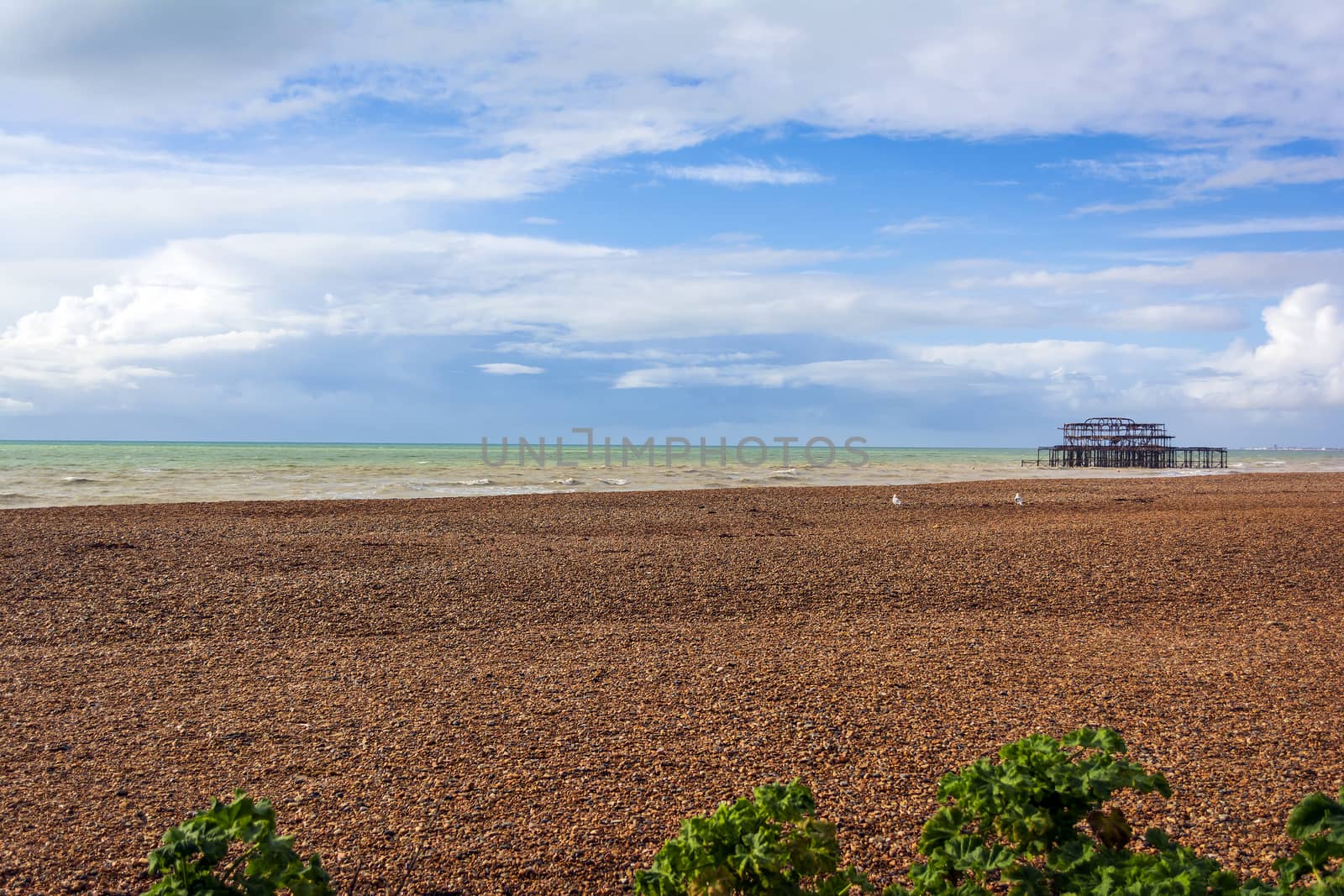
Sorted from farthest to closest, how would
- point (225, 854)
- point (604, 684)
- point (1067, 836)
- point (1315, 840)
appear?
point (604, 684) < point (1067, 836) < point (1315, 840) < point (225, 854)

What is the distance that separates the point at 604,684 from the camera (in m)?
5.36

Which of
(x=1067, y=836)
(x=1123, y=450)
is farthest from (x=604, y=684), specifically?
(x=1123, y=450)

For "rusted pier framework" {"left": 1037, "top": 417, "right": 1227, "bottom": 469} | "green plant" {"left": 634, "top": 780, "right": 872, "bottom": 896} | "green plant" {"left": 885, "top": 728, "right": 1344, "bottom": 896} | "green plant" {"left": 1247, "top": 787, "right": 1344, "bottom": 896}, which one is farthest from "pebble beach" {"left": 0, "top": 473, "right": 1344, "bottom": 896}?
"rusted pier framework" {"left": 1037, "top": 417, "right": 1227, "bottom": 469}

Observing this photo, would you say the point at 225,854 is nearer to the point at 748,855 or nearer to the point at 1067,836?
the point at 748,855

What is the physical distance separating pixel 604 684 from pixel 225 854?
11.3ft

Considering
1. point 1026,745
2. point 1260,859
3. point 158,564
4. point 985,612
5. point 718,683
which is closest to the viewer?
point 1026,745

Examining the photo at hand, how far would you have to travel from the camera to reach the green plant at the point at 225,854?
1.95 m

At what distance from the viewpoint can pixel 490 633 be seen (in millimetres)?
6832

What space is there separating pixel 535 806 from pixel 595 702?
1.34 meters

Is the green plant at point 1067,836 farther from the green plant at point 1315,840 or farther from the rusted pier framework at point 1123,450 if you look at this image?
the rusted pier framework at point 1123,450

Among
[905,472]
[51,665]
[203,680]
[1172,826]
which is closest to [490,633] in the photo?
[203,680]

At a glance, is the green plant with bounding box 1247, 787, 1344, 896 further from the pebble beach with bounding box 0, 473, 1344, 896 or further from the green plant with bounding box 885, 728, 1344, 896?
the pebble beach with bounding box 0, 473, 1344, 896

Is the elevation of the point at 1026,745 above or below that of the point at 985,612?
above

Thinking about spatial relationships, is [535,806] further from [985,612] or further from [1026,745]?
[985,612]
